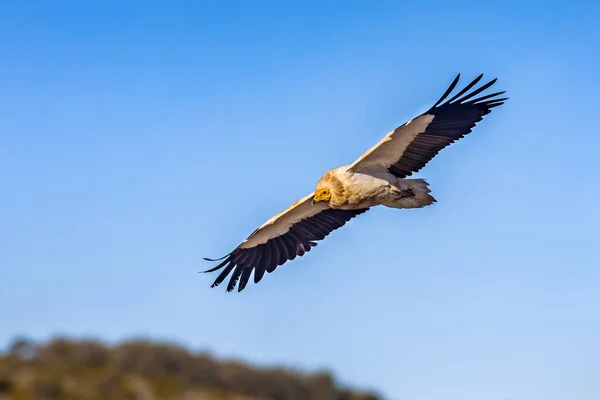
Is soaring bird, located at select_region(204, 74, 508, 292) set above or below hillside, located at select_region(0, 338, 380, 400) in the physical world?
above

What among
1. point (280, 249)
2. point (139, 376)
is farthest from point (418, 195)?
point (139, 376)

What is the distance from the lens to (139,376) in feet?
63.3

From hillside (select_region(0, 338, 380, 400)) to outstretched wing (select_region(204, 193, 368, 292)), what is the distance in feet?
5.40

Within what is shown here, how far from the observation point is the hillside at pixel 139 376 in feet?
59.1

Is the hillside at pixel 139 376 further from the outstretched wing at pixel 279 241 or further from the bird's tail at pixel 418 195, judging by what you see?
the bird's tail at pixel 418 195

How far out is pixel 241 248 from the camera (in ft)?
65.9

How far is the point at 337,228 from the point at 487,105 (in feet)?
12.7

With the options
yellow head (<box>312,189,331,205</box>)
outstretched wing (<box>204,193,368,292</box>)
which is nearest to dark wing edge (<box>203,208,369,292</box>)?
outstretched wing (<box>204,193,368,292</box>)

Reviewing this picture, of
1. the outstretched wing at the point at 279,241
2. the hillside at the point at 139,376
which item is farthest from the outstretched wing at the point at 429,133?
the hillside at the point at 139,376

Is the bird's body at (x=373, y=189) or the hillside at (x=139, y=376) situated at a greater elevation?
the bird's body at (x=373, y=189)

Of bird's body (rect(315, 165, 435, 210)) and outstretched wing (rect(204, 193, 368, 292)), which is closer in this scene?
bird's body (rect(315, 165, 435, 210))

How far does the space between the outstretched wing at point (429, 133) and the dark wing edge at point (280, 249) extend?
212cm

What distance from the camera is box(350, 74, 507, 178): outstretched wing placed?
17.3 m

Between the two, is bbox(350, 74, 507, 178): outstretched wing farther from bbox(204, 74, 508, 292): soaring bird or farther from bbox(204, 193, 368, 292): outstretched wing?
bbox(204, 193, 368, 292): outstretched wing
